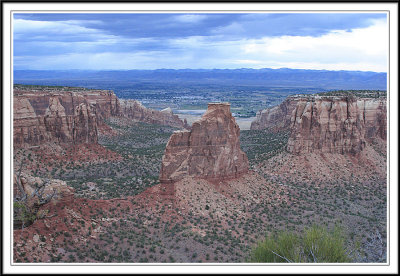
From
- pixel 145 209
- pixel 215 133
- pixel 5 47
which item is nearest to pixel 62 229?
pixel 145 209

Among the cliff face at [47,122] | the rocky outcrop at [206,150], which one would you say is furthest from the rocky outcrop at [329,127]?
the cliff face at [47,122]

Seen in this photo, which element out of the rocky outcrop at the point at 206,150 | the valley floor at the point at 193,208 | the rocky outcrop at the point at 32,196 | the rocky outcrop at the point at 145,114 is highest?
the rocky outcrop at the point at 145,114

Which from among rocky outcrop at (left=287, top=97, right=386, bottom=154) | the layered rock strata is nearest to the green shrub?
rocky outcrop at (left=287, top=97, right=386, bottom=154)

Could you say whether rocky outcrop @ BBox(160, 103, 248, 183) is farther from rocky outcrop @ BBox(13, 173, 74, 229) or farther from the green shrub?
the green shrub

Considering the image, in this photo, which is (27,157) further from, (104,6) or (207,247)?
(104,6)

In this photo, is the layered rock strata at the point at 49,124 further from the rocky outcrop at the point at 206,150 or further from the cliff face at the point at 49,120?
the rocky outcrop at the point at 206,150
